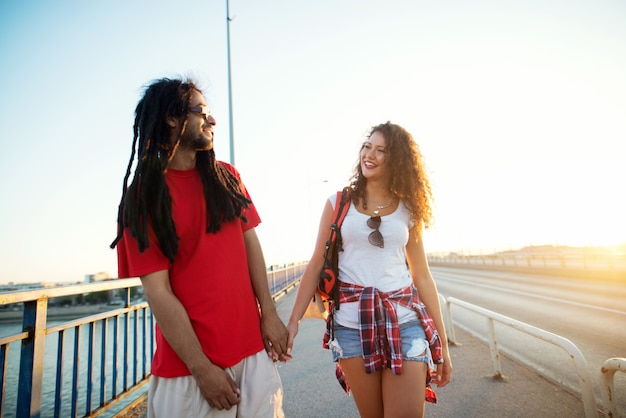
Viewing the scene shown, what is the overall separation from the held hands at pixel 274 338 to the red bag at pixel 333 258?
19.4 inches

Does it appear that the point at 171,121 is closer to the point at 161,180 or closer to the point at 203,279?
the point at 161,180

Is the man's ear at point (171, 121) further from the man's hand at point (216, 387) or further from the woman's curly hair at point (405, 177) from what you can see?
the woman's curly hair at point (405, 177)

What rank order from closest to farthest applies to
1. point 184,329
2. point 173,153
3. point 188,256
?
point 184,329
point 188,256
point 173,153

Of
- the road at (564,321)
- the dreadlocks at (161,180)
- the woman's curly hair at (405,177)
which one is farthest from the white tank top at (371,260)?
the road at (564,321)

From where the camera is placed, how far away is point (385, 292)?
6.59 feet

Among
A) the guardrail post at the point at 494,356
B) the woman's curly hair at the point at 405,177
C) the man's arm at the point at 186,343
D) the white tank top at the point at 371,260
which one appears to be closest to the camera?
the man's arm at the point at 186,343

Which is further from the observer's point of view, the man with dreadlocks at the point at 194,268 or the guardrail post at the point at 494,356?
the guardrail post at the point at 494,356

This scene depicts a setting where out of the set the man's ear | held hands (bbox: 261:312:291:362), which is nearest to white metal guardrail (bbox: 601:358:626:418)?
held hands (bbox: 261:312:291:362)

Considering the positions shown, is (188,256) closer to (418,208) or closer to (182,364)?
(182,364)

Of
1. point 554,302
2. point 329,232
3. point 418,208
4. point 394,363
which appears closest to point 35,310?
point 329,232

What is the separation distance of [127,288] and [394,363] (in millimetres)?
2898

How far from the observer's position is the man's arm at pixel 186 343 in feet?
4.46

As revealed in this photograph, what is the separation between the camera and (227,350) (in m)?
1.46

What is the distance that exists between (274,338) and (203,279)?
0.46 metres
